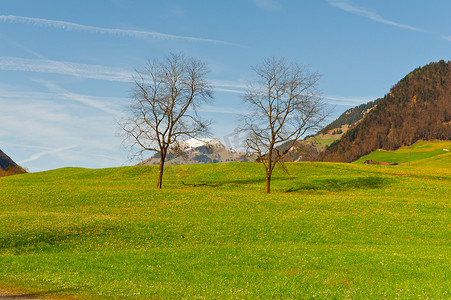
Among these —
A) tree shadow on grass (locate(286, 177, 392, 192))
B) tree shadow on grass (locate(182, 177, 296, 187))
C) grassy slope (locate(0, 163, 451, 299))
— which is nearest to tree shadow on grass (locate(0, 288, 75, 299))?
grassy slope (locate(0, 163, 451, 299))

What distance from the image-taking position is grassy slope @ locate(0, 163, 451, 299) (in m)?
16.1

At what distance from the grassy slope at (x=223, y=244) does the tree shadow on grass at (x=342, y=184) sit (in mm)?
2543

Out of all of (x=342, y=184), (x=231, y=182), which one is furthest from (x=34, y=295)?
(x=342, y=184)

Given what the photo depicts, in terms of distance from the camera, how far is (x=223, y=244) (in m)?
26.4

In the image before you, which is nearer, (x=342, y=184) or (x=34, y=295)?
(x=34, y=295)

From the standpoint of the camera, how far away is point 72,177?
253ft

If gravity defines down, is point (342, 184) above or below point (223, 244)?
above

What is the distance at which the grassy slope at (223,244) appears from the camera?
16.1m

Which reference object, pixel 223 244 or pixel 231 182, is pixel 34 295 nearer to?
pixel 223 244

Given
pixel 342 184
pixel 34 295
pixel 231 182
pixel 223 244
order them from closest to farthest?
1. pixel 34 295
2. pixel 223 244
3. pixel 342 184
4. pixel 231 182

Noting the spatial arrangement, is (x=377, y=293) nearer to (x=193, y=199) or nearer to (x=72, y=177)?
(x=193, y=199)

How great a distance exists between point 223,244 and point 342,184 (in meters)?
41.1

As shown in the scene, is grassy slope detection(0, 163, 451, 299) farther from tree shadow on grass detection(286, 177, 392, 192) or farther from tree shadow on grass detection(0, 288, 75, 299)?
tree shadow on grass detection(286, 177, 392, 192)

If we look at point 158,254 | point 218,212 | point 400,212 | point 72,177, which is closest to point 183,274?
point 158,254
